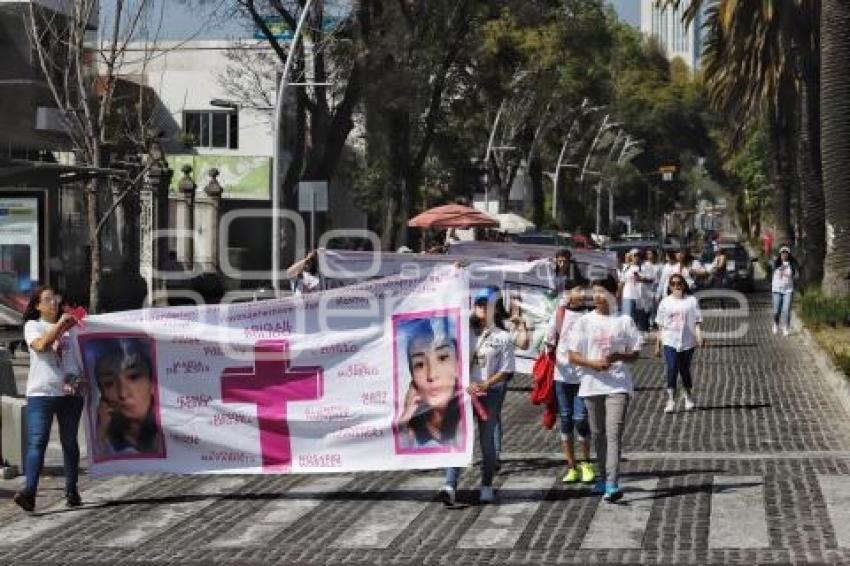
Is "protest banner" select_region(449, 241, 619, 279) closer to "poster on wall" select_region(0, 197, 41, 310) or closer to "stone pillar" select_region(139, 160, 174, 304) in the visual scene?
"poster on wall" select_region(0, 197, 41, 310)

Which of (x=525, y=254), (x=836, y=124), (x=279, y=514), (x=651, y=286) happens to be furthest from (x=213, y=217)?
(x=279, y=514)

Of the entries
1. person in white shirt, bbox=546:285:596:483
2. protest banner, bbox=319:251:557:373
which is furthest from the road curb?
person in white shirt, bbox=546:285:596:483

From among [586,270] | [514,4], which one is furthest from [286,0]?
[586,270]

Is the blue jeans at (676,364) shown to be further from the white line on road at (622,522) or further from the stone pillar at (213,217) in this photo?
the stone pillar at (213,217)

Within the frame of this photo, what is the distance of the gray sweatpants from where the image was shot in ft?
37.7

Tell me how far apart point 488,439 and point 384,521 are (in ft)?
3.59

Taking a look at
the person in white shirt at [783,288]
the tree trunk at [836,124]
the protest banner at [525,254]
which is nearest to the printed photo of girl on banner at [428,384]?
the protest banner at [525,254]

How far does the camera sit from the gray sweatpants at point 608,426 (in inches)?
452

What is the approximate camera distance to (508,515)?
1121 cm

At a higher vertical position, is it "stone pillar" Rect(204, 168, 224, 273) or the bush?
"stone pillar" Rect(204, 168, 224, 273)

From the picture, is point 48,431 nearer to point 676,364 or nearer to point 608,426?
point 608,426

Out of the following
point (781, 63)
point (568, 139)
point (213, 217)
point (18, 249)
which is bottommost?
point (18, 249)

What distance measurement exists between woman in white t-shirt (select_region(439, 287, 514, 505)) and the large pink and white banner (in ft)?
0.37

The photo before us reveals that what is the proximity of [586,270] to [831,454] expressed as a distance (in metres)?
10.5
